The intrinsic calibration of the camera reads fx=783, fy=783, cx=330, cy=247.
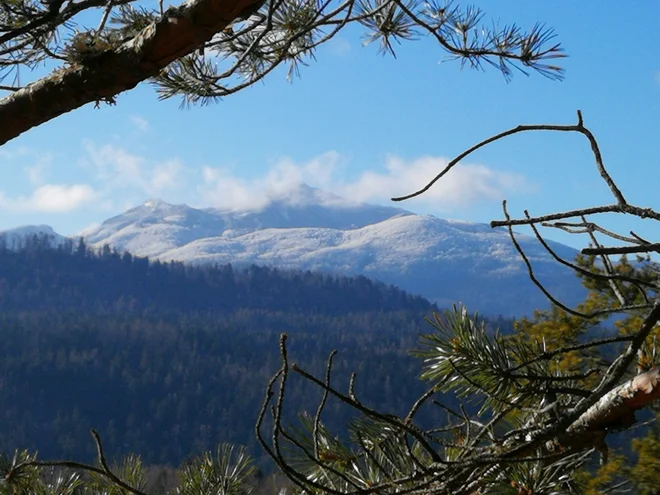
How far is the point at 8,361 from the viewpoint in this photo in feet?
229

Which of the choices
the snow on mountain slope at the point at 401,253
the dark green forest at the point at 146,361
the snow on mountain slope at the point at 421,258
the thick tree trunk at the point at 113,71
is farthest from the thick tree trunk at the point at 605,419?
the snow on mountain slope at the point at 421,258

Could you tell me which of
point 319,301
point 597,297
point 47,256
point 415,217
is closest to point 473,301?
point 415,217

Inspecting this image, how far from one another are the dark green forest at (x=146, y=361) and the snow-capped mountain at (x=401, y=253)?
51.1 m

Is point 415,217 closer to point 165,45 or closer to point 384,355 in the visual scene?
point 384,355

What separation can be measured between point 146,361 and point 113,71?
248 feet

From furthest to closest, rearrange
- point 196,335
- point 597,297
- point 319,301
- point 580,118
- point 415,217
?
point 415,217, point 319,301, point 196,335, point 597,297, point 580,118

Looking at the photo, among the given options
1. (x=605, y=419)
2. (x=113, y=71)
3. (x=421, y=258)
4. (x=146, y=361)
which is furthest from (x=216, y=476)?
(x=421, y=258)

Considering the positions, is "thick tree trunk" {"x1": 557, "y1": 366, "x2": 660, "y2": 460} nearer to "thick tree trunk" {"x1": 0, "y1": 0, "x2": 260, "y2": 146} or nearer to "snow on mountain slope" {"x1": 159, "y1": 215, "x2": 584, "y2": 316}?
"thick tree trunk" {"x1": 0, "y1": 0, "x2": 260, "y2": 146}

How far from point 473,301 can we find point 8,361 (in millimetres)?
104599

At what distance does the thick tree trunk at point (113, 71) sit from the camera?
149 centimetres

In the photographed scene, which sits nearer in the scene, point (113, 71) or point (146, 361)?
point (113, 71)

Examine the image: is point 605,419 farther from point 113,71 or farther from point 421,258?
point 421,258

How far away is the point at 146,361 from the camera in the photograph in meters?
74.3

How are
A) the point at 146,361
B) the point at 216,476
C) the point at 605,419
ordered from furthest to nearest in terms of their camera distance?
the point at 146,361 → the point at 216,476 → the point at 605,419
